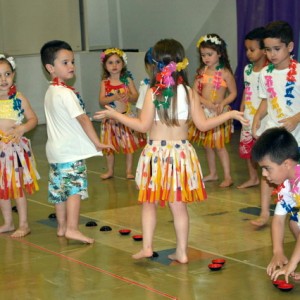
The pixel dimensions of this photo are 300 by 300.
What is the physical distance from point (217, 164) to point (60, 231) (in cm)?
275

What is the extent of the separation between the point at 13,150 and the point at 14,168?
121 mm

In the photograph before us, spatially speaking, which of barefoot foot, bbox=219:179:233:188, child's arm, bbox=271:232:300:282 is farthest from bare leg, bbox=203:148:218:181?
child's arm, bbox=271:232:300:282

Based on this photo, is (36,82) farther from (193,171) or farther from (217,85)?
(193,171)

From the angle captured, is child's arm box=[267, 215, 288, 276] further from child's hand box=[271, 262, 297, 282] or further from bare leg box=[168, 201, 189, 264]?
bare leg box=[168, 201, 189, 264]

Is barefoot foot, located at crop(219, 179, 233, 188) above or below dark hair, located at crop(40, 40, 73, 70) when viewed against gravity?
below

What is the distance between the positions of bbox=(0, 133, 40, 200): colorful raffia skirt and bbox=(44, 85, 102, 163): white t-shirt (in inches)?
11.8

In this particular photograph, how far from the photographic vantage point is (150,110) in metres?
4.39

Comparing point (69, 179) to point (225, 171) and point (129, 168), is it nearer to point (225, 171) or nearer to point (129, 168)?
point (225, 171)

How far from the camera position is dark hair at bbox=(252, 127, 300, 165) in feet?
12.2

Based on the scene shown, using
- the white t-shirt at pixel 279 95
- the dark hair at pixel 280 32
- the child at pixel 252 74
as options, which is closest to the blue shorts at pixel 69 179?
the white t-shirt at pixel 279 95

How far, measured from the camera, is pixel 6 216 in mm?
5363

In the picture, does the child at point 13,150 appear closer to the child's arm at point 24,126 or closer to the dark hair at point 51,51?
the child's arm at point 24,126

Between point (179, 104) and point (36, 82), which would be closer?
point (179, 104)

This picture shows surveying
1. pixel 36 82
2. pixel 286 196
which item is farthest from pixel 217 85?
pixel 36 82
